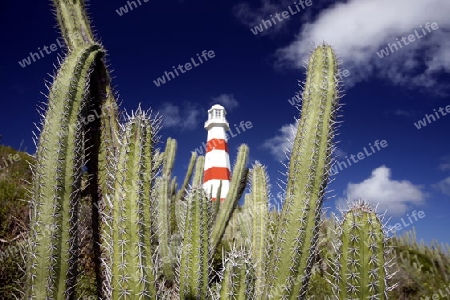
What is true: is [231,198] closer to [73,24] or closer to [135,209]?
[73,24]

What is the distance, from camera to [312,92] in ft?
10.5

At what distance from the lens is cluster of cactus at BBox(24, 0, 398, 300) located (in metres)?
2.30

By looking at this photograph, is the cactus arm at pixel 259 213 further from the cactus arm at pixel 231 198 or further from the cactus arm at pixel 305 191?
the cactus arm at pixel 231 198

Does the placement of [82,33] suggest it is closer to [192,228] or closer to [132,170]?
[132,170]

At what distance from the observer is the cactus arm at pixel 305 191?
2.88 metres

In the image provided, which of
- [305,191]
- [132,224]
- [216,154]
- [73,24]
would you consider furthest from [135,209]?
[216,154]

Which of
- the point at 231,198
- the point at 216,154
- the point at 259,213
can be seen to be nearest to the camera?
the point at 259,213

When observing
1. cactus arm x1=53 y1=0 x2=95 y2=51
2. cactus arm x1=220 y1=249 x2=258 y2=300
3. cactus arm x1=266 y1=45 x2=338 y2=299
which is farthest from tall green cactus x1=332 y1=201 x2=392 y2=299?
cactus arm x1=53 y1=0 x2=95 y2=51

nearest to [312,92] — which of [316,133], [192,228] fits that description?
[316,133]

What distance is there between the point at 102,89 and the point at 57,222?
4.19ft

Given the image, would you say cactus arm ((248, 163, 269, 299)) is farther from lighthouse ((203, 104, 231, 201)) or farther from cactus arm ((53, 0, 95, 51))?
lighthouse ((203, 104, 231, 201))

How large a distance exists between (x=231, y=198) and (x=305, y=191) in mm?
3374

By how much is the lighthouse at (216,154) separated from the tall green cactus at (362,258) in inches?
382

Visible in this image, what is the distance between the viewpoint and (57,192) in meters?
2.46
